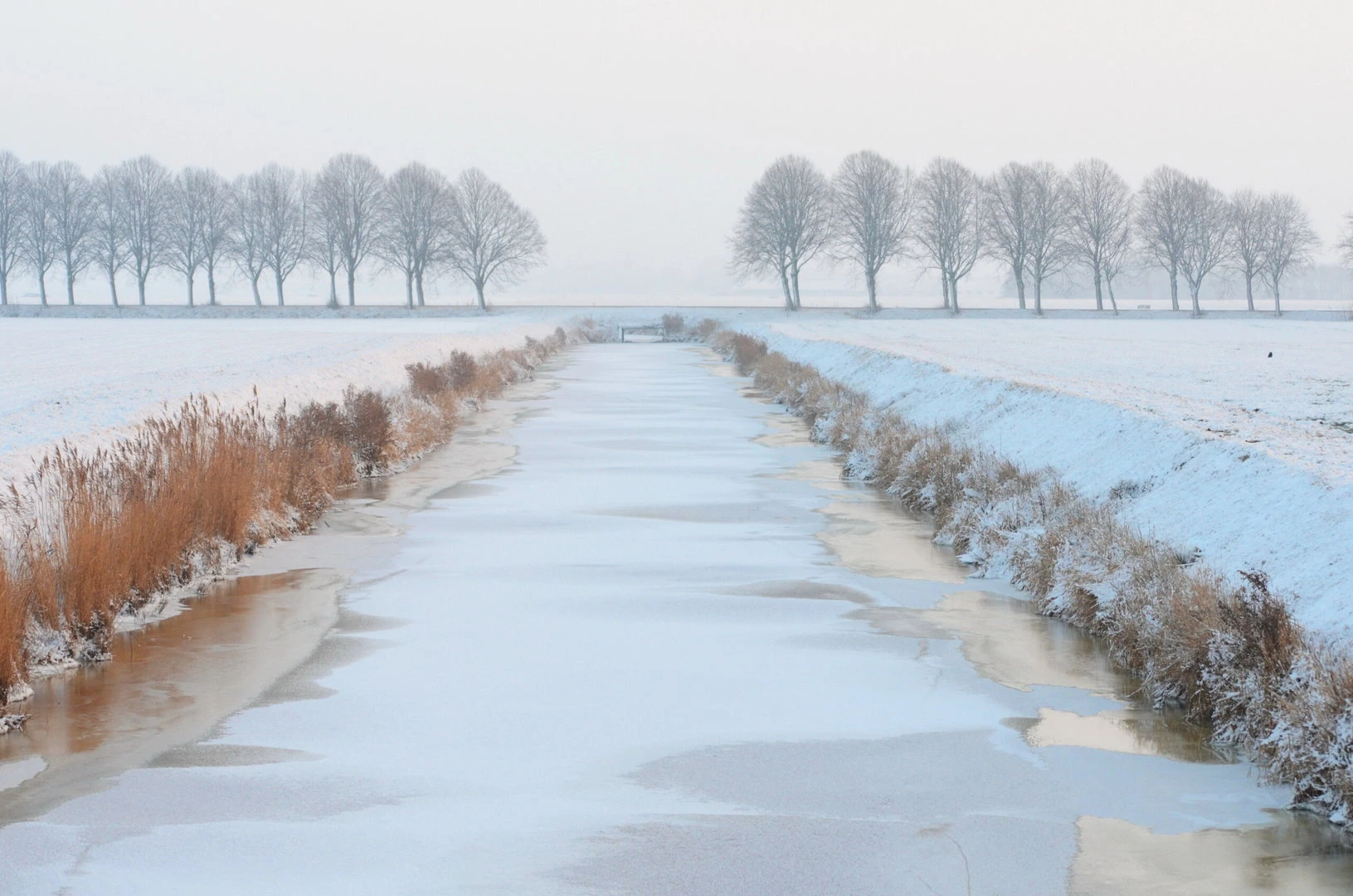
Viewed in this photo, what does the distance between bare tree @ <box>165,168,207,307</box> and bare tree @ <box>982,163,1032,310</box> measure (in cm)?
6340

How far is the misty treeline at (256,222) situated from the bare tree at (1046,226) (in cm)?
4091

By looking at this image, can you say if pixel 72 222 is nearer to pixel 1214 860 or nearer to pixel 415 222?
pixel 415 222

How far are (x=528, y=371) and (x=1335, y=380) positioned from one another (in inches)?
1004

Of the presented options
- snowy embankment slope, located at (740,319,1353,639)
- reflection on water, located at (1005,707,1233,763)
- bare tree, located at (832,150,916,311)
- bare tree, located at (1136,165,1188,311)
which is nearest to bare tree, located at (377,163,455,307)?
bare tree, located at (832,150,916,311)

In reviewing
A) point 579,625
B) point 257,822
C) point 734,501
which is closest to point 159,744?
point 257,822

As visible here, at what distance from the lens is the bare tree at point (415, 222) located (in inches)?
4087

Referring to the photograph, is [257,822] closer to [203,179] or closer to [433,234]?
[433,234]

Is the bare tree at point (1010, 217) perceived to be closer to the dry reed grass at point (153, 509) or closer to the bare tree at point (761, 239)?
the bare tree at point (761, 239)

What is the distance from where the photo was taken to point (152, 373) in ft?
81.6

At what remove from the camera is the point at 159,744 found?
7270 mm

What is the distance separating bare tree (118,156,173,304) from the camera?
105 meters

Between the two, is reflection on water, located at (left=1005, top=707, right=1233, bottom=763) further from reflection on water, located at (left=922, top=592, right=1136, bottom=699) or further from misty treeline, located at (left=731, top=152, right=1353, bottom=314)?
misty treeline, located at (left=731, top=152, right=1353, bottom=314)

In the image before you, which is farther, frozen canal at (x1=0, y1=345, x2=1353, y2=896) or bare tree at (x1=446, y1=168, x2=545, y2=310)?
bare tree at (x1=446, y1=168, x2=545, y2=310)

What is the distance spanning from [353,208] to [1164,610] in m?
102
